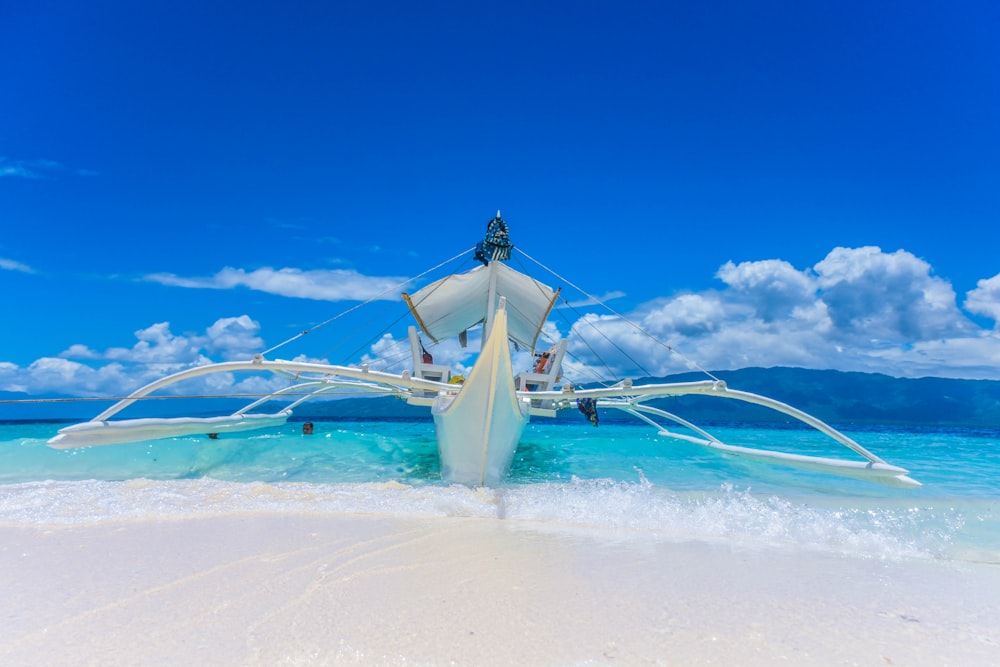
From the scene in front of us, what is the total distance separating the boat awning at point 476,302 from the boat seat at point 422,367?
149 cm

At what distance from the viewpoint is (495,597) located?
2.44 meters

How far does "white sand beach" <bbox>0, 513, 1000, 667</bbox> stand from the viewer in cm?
189

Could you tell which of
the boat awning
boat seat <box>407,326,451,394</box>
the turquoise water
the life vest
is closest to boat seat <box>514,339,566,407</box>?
the life vest

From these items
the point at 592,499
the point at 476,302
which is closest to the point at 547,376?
the point at 476,302

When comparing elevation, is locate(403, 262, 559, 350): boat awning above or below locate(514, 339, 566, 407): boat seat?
above

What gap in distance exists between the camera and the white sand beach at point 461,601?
1892mm

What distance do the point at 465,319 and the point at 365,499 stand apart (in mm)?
6682

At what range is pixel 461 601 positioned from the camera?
7.79 ft

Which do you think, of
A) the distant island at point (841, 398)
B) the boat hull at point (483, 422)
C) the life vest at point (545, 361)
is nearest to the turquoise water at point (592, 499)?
the boat hull at point (483, 422)

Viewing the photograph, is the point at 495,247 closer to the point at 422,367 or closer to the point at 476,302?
the point at 476,302

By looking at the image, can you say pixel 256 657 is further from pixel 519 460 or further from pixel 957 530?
pixel 519 460

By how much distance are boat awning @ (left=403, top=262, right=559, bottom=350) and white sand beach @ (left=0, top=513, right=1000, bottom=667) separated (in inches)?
291

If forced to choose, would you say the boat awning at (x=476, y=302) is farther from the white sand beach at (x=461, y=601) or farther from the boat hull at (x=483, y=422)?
the white sand beach at (x=461, y=601)

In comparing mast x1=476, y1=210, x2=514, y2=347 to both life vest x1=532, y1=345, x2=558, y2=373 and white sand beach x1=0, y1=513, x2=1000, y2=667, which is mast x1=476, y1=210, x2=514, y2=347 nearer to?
life vest x1=532, y1=345, x2=558, y2=373
